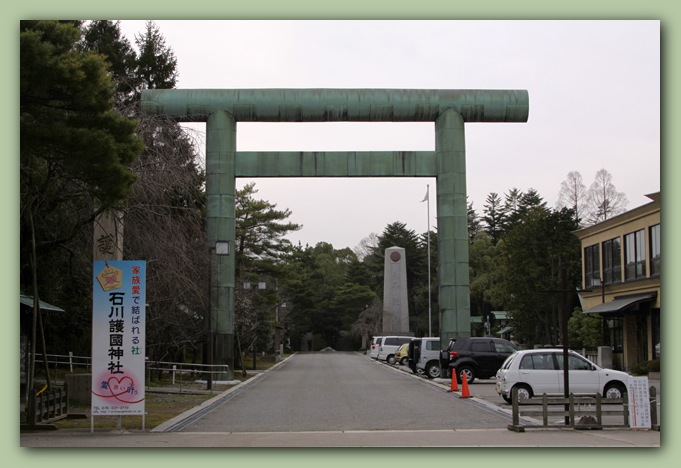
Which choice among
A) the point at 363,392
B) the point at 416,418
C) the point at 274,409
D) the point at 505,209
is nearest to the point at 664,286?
the point at 416,418

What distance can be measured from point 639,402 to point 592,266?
3270cm

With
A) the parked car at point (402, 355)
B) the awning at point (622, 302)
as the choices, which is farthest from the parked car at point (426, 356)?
the parked car at point (402, 355)

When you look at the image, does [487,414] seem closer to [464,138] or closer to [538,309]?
[464,138]

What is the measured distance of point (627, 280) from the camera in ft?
137

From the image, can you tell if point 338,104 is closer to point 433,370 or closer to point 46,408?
point 433,370

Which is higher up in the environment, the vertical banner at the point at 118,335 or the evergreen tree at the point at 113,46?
the evergreen tree at the point at 113,46

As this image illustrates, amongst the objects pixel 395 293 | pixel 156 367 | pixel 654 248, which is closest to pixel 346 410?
pixel 156 367

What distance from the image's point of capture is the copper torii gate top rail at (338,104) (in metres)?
31.1

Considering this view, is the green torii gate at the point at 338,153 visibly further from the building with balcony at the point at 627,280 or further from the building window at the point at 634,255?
the building window at the point at 634,255

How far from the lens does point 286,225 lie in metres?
52.8

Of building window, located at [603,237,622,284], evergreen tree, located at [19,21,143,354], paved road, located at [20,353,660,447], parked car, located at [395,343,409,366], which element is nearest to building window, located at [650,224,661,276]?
building window, located at [603,237,622,284]

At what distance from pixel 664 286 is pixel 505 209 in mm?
96412

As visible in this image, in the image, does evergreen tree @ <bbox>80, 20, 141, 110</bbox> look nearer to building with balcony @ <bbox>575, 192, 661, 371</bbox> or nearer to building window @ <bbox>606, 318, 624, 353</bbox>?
building with balcony @ <bbox>575, 192, 661, 371</bbox>

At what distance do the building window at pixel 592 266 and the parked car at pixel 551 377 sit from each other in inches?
957
